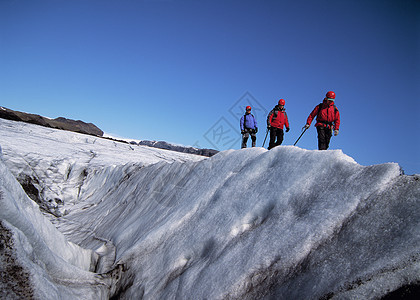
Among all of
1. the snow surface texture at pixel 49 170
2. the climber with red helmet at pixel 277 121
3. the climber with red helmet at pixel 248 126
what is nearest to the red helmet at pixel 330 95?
the climber with red helmet at pixel 277 121

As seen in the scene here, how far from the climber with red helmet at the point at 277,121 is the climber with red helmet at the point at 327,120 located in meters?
1.56

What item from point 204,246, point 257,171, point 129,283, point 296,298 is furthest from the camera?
point 257,171

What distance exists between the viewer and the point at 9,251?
6.29 feet

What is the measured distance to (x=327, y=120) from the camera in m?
7.26

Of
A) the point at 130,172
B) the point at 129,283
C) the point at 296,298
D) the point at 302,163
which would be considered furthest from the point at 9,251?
the point at 130,172

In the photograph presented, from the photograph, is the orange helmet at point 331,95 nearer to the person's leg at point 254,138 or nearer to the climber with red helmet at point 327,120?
the climber with red helmet at point 327,120

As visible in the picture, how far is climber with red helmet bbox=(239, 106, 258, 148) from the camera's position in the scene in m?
10.6

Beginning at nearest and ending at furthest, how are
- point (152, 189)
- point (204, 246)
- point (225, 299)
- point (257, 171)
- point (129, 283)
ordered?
point (225, 299) → point (204, 246) → point (129, 283) → point (257, 171) → point (152, 189)

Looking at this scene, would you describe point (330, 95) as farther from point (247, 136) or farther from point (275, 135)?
point (247, 136)

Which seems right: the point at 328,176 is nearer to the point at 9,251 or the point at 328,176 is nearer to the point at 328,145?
the point at 9,251

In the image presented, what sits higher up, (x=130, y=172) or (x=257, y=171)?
(x=257, y=171)

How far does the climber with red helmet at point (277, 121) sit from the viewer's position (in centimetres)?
886

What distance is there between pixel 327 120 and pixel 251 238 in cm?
578

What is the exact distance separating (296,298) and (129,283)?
1885 mm
